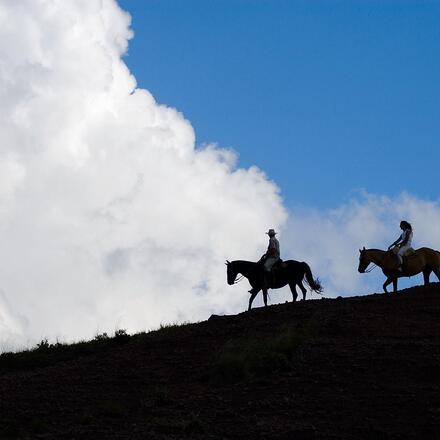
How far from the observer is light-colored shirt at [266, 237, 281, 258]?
32.1 meters

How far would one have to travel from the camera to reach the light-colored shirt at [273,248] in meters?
32.1

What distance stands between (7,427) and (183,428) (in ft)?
12.6

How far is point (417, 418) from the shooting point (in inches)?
728

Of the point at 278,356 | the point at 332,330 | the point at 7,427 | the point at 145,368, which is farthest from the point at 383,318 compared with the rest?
the point at 7,427

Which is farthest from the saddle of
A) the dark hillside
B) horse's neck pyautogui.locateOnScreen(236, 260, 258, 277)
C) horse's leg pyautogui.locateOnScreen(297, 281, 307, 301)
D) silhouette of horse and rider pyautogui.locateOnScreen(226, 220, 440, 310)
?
horse's neck pyautogui.locateOnScreen(236, 260, 258, 277)

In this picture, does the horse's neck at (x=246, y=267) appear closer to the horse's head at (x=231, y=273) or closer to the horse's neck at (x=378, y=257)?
the horse's head at (x=231, y=273)

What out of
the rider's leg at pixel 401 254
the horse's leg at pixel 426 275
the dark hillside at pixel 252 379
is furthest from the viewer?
the horse's leg at pixel 426 275

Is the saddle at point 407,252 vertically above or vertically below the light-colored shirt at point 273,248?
below

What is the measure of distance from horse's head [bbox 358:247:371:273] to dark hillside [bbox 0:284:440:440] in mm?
3287

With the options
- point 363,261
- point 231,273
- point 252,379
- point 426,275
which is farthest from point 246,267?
point 252,379

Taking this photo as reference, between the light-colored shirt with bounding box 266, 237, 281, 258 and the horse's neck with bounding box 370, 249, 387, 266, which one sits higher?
the light-colored shirt with bounding box 266, 237, 281, 258

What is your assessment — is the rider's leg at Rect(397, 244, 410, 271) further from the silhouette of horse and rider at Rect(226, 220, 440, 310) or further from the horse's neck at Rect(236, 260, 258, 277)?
the horse's neck at Rect(236, 260, 258, 277)

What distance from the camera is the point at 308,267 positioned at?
33.0m

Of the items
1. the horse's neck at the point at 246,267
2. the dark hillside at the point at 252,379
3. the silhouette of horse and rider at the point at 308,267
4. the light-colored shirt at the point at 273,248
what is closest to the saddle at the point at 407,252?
the silhouette of horse and rider at the point at 308,267
